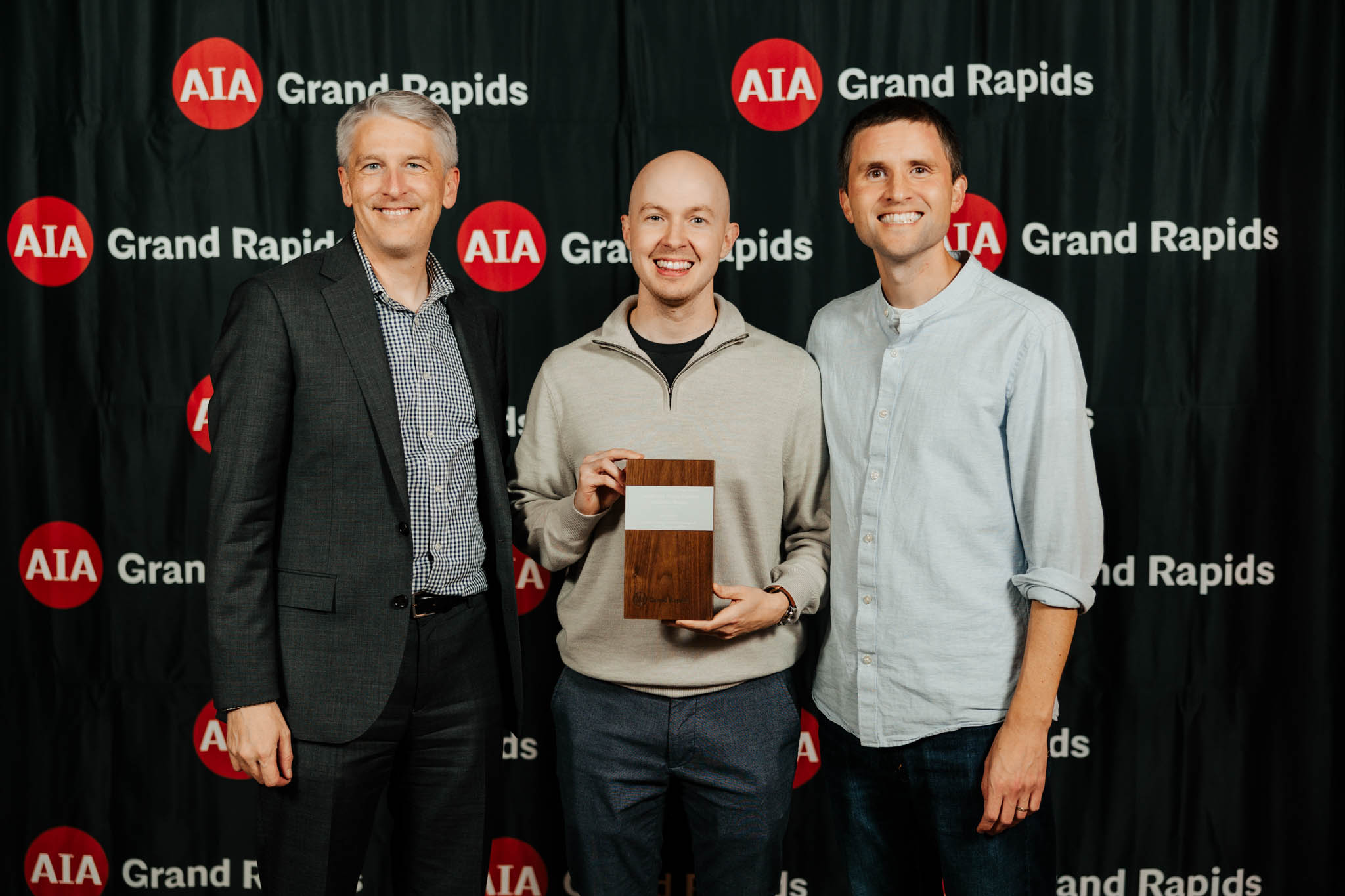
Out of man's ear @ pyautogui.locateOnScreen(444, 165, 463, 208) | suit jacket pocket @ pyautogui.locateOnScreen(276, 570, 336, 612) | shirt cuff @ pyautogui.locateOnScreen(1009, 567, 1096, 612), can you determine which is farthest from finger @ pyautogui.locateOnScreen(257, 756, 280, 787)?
shirt cuff @ pyautogui.locateOnScreen(1009, 567, 1096, 612)

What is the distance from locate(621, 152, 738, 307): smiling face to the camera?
5.26 ft

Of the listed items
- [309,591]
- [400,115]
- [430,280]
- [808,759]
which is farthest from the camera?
[808,759]

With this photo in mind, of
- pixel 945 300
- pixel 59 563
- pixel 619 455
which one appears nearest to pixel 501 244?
pixel 619 455

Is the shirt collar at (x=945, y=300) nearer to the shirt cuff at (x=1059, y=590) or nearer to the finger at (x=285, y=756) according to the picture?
the shirt cuff at (x=1059, y=590)

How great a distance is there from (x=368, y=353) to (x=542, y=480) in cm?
41

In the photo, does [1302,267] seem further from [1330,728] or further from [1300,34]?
[1330,728]

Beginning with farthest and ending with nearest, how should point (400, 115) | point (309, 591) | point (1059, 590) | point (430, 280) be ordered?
point (430, 280), point (400, 115), point (309, 591), point (1059, 590)

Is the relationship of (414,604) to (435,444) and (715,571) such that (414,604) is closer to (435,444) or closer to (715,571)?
(435,444)

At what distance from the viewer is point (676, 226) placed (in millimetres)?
1606

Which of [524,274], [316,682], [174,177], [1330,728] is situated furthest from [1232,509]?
[174,177]

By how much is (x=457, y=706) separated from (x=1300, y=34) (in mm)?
2489

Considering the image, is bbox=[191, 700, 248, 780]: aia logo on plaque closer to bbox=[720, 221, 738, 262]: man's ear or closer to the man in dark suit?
the man in dark suit

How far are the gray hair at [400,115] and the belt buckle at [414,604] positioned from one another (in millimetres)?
768

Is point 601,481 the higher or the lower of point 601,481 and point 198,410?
the lower
